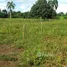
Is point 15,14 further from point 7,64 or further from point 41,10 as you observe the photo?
point 7,64

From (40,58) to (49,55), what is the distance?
0.32 meters

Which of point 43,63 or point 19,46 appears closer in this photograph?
point 43,63

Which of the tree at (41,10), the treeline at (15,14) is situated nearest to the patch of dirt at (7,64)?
the tree at (41,10)

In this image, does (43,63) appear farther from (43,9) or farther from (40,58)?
(43,9)

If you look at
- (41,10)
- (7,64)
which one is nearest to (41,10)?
(41,10)

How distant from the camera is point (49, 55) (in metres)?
6.62

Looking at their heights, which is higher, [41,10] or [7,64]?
[41,10]

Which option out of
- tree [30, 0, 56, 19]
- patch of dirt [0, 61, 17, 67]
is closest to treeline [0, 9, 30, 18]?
tree [30, 0, 56, 19]

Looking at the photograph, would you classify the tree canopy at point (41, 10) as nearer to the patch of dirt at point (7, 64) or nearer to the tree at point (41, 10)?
the tree at point (41, 10)


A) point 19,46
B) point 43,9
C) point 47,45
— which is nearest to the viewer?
point 47,45

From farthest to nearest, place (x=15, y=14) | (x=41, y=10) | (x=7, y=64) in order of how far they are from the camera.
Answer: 1. (x=15, y=14)
2. (x=41, y=10)
3. (x=7, y=64)

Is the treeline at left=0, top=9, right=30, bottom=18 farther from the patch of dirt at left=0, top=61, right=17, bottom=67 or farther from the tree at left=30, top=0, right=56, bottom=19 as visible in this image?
the patch of dirt at left=0, top=61, right=17, bottom=67

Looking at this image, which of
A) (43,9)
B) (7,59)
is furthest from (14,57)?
(43,9)

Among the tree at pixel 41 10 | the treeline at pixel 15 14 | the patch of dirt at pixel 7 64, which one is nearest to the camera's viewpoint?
the patch of dirt at pixel 7 64
